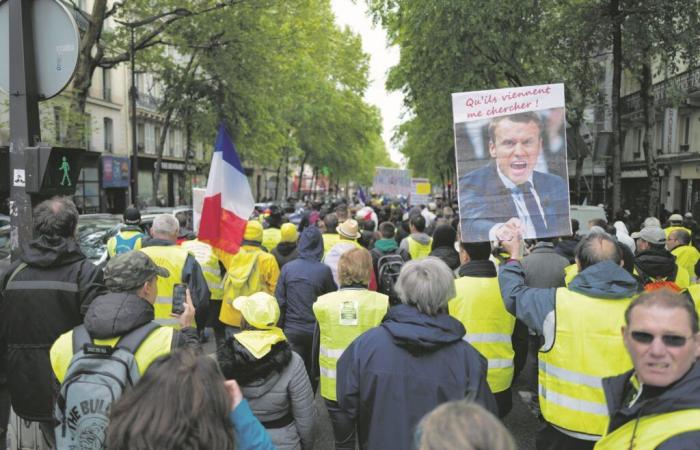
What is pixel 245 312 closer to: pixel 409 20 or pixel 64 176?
pixel 64 176

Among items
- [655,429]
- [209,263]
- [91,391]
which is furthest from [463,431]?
[209,263]

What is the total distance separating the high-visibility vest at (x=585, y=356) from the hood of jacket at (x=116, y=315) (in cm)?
211

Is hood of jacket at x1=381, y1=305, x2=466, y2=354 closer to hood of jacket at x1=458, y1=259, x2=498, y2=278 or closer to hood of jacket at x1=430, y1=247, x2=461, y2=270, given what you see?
hood of jacket at x1=458, y1=259, x2=498, y2=278

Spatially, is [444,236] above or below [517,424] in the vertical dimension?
above

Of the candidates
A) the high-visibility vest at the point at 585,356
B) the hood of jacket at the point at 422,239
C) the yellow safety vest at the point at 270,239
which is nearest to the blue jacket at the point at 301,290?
the high-visibility vest at the point at 585,356

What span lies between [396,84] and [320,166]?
3182 cm

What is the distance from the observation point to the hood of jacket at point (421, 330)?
2.73 m

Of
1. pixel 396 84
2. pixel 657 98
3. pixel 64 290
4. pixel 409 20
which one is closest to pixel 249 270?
pixel 64 290

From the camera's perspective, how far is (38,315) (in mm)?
3328

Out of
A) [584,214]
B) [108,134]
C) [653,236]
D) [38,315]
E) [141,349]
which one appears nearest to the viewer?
[141,349]

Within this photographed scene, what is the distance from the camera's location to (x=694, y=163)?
77.4ft

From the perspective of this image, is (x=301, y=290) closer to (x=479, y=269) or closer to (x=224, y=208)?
(x=224, y=208)

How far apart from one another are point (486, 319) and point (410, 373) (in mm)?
1424

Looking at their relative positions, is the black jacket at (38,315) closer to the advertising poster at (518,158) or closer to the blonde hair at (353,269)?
the blonde hair at (353,269)
